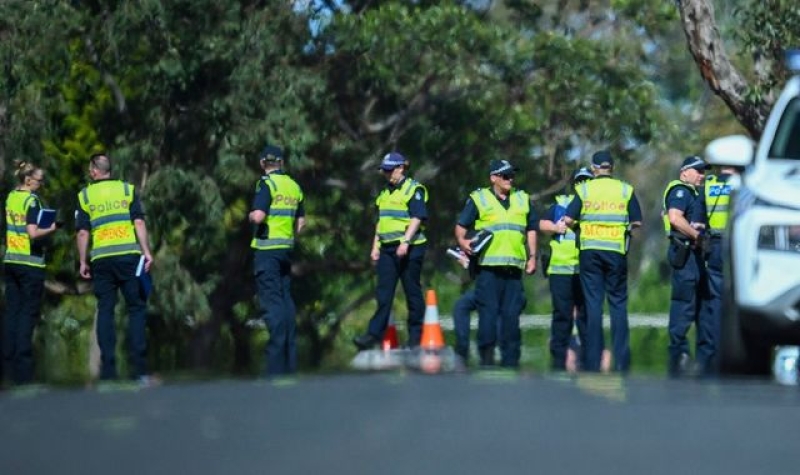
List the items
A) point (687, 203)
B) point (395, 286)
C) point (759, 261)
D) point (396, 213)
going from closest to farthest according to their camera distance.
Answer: point (759, 261) < point (687, 203) < point (396, 213) < point (395, 286)

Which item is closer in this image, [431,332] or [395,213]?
[431,332]

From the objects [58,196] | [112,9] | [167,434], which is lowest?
[167,434]

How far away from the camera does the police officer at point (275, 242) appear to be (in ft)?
57.1

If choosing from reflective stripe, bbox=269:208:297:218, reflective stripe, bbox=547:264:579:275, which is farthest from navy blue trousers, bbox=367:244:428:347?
reflective stripe, bbox=269:208:297:218

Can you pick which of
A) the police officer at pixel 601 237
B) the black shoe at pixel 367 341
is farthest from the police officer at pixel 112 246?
the police officer at pixel 601 237

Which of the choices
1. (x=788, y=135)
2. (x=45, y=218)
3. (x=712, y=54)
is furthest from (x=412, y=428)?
(x=712, y=54)

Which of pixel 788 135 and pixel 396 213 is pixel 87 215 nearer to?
pixel 396 213

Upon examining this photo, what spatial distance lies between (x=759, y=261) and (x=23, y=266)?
8.07m

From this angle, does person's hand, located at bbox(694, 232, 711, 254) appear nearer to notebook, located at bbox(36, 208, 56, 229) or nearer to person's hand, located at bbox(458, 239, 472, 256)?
person's hand, located at bbox(458, 239, 472, 256)

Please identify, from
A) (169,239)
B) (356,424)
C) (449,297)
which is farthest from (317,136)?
(356,424)

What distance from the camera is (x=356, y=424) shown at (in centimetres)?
966

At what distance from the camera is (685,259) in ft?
59.5

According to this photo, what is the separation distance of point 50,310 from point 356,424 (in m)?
24.9

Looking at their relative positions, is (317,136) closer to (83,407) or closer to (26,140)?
(26,140)
